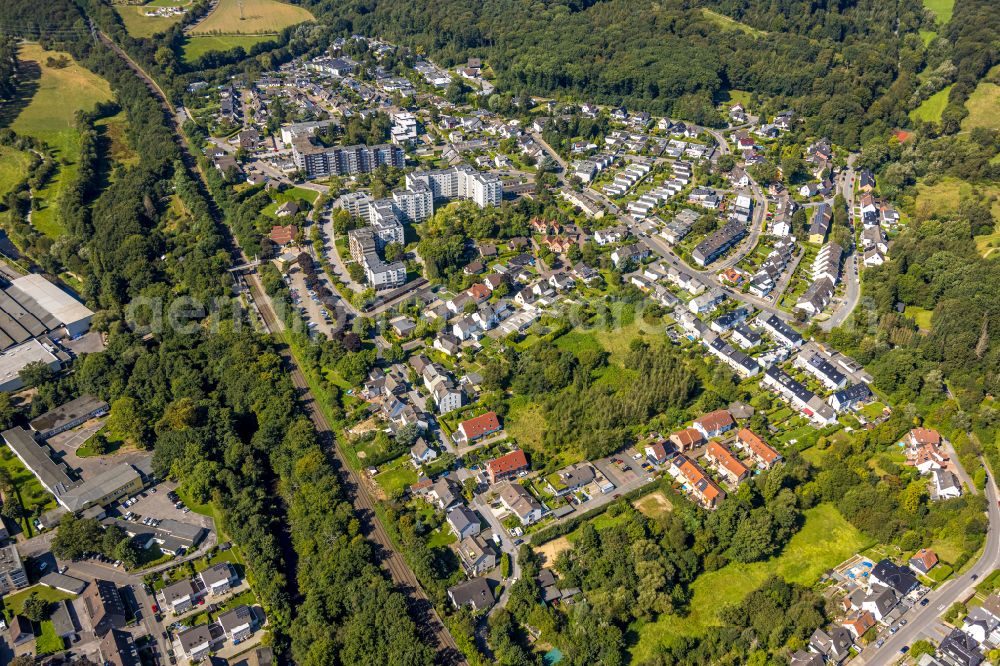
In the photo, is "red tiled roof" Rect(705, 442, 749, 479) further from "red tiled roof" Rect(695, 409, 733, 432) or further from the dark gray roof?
the dark gray roof

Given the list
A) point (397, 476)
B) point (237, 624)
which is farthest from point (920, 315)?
point (237, 624)

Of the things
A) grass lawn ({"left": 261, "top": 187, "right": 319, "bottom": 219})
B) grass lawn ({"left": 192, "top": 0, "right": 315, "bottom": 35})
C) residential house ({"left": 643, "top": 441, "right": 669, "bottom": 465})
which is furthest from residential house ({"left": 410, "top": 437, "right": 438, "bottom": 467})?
grass lawn ({"left": 192, "top": 0, "right": 315, "bottom": 35})

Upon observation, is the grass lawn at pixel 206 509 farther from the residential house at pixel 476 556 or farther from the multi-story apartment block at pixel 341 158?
the multi-story apartment block at pixel 341 158

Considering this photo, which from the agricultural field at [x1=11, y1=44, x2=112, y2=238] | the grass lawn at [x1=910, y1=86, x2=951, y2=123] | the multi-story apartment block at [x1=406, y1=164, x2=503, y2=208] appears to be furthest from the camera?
the grass lawn at [x1=910, y1=86, x2=951, y2=123]

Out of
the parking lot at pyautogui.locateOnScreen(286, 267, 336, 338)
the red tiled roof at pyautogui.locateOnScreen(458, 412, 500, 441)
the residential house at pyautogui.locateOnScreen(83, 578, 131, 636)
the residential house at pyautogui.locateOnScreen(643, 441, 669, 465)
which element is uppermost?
the residential house at pyautogui.locateOnScreen(643, 441, 669, 465)

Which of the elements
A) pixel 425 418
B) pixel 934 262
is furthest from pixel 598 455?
pixel 934 262

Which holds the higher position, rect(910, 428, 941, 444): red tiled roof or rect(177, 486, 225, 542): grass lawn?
rect(910, 428, 941, 444): red tiled roof

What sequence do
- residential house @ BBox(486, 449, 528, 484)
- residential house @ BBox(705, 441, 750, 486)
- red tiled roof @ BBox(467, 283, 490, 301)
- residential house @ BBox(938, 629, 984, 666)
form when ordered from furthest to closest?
red tiled roof @ BBox(467, 283, 490, 301) < residential house @ BBox(705, 441, 750, 486) < residential house @ BBox(486, 449, 528, 484) < residential house @ BBox(938, 629, 984, 666)
